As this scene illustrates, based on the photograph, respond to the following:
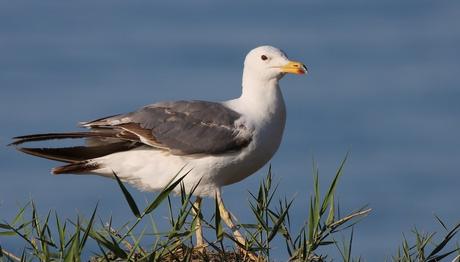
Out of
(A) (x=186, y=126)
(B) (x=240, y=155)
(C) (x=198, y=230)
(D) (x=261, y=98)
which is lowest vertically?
(C) (x=198, y=230)

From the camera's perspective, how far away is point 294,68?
1082cm

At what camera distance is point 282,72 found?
11.0 meters

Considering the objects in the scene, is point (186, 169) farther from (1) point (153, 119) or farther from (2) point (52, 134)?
(2) point (52, 134)

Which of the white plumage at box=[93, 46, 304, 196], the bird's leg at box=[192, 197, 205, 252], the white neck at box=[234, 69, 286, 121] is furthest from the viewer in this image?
the white neck at box=[234, 69, 286, 121]

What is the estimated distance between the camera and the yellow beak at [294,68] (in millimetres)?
10688

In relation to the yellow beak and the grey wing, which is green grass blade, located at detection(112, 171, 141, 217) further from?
the yellow beak

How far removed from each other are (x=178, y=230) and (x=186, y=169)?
9.99 feet

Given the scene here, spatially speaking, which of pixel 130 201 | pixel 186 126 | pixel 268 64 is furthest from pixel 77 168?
pixel 130 201

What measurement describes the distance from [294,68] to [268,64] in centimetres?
34

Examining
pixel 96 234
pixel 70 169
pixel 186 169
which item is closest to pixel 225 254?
pixel 96 234

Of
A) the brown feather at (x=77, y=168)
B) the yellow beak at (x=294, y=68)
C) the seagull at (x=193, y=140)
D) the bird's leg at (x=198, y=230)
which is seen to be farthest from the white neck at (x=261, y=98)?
the brown feather at (x=77, y=168)

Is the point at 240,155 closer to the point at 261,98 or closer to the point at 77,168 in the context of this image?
the point at 261,98

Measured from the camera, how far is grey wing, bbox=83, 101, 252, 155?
10.3 metres

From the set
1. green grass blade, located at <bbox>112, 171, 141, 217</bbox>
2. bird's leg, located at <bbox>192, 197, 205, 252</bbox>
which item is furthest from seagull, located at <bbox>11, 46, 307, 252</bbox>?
green grass blade, located at <bbox>112, 171, 141, 217</bbox>
